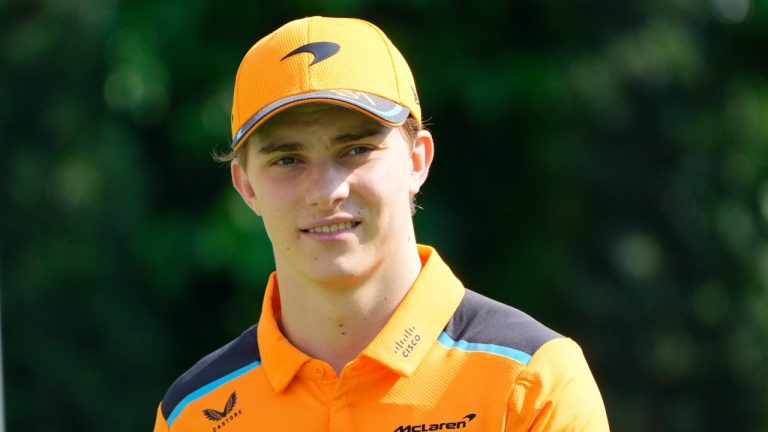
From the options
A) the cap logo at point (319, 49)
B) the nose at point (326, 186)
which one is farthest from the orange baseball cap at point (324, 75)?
the nose at point (326, 186)

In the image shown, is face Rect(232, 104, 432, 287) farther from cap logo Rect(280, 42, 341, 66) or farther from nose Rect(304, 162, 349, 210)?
cap logo Rect(280, 42, 341, 66)

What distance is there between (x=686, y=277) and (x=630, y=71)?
3.58 ft

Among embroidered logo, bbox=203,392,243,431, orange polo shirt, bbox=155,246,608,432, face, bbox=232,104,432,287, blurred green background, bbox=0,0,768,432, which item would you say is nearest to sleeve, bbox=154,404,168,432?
orange polo shirt, bbox=155,246,608,432

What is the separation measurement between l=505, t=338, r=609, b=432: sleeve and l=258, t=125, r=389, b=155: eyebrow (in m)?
0.51

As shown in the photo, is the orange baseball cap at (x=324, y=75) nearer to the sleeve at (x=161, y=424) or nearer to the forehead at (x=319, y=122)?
the forehead at (x=319, y=122)

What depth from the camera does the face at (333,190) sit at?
2.78 m

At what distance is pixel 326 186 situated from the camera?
9.08 feet

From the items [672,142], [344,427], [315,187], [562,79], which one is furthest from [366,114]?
[672,142]

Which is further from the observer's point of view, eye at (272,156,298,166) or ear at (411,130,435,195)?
ear at (411,130,435,195)

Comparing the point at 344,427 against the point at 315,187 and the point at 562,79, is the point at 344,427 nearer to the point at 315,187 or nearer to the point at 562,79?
the point at 315,187

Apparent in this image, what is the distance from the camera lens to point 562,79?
21.7ft

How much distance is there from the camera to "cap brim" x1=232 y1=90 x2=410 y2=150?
2764mm

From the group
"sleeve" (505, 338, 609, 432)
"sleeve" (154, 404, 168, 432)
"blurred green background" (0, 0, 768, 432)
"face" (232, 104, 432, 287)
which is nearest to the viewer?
"sleeve" (505, 338, 609, 432)

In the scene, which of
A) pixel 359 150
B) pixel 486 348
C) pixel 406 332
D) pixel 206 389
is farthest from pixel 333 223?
pixel 206 389
